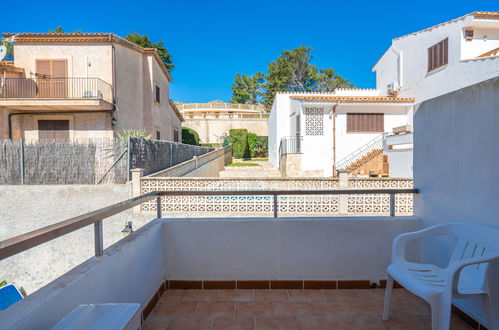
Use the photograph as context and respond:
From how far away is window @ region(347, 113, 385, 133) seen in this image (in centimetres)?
1470

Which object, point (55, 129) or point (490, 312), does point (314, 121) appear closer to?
point (55, 129)

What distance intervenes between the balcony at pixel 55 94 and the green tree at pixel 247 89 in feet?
97.0

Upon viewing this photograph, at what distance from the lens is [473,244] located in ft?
7.23

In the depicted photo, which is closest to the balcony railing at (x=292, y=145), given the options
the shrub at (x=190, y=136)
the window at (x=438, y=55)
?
the window at (x=438, y=55)

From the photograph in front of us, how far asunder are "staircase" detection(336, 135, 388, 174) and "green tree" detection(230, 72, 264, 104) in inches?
1079

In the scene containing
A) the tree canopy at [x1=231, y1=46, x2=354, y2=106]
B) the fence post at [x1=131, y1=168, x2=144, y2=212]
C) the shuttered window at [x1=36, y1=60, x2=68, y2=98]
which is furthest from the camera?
the tree canopy at [x1=231, y1=46, x2=354, y2=106]

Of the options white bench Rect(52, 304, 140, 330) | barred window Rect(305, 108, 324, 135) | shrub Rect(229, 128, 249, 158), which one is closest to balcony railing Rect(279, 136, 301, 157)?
barred window Rect(305, 108, 324, 135)

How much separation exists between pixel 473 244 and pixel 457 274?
0.54 meters

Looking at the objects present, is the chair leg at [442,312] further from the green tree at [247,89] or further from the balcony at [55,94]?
the green tree at [247,89]

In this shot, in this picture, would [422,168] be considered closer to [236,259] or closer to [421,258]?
[421,258]

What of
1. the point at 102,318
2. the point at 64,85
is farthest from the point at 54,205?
the point at 102,318

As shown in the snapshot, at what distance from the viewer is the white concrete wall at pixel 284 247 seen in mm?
3055

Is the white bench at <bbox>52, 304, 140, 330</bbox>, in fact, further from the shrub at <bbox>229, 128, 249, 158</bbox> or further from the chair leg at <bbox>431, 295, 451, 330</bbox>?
the shrub at <bbox>229, 128, 249, 158</bbox>

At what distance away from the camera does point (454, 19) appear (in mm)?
12633
